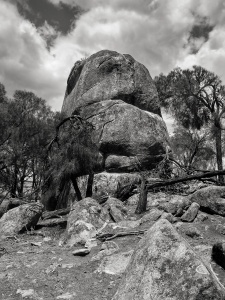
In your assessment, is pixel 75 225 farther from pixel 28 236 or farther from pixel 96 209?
pixel 28 236

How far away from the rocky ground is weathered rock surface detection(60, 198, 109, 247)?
20 centimetres

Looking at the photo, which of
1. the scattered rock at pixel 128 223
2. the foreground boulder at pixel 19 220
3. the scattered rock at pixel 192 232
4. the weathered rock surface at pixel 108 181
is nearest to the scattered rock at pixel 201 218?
the scattered rock at pixel 192 232

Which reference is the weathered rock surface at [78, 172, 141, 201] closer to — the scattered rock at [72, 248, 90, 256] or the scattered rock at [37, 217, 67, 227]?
the scattered rock at [37, 217, 67, 227]

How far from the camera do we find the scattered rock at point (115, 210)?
6.81 m

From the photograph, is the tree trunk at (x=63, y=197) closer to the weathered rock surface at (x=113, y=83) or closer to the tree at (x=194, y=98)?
the weathered rock surface at (x=113, y=83)

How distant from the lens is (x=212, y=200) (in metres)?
6.70

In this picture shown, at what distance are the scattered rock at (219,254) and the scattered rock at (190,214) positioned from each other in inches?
82.5

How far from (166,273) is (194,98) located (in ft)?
60.1

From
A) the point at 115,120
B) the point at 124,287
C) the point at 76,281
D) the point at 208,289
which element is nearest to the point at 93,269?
the point at 76,281

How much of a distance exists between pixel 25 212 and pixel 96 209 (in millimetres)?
1835

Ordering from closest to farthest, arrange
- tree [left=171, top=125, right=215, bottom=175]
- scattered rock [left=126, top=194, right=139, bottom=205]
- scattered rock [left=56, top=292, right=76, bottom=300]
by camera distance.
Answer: scattered rock [left=56, top=292, right=76, bottom=300] < scattered rock [left=126, top=194, right=139, bottom=205] < tree [left=171, top=125, right=215, bottom=175]

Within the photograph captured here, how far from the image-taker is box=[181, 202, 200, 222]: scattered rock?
20.4ft

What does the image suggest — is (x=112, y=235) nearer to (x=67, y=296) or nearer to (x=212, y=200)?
(x=67, y=296)

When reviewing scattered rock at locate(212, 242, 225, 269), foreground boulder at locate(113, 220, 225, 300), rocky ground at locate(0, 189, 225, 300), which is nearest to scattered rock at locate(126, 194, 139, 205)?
rocky ground at locate(0, 189, 225, 300)
